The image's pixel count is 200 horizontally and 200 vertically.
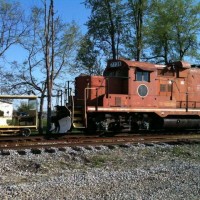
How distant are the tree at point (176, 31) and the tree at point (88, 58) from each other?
5.11 m

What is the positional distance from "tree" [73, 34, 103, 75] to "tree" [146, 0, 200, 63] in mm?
5109

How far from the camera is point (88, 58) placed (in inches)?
1271

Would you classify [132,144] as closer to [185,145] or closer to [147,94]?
[185,145]

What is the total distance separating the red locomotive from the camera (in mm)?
16672

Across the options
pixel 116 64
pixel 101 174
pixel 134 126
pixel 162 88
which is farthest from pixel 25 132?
A: pixel 101 174

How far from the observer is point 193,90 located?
20250mm

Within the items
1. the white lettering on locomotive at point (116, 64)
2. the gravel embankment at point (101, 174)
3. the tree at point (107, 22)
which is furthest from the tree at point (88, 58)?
the gravel embankment at point (101, 174)

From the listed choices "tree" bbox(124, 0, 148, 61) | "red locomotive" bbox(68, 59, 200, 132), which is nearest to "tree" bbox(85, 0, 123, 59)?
"tree" bbox(124, 0, 148, 61)

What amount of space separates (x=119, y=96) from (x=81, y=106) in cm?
190

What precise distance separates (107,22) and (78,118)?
56.6 ft

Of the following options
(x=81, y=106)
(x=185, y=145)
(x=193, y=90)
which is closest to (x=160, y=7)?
(x=193, y=90)

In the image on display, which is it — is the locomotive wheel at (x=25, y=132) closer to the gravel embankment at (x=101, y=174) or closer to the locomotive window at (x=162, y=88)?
the gravel embankment at (x=101, y=174)

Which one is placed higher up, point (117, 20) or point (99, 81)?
point (117, 20)

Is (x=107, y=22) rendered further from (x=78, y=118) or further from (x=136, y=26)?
(x=78, y=118)
